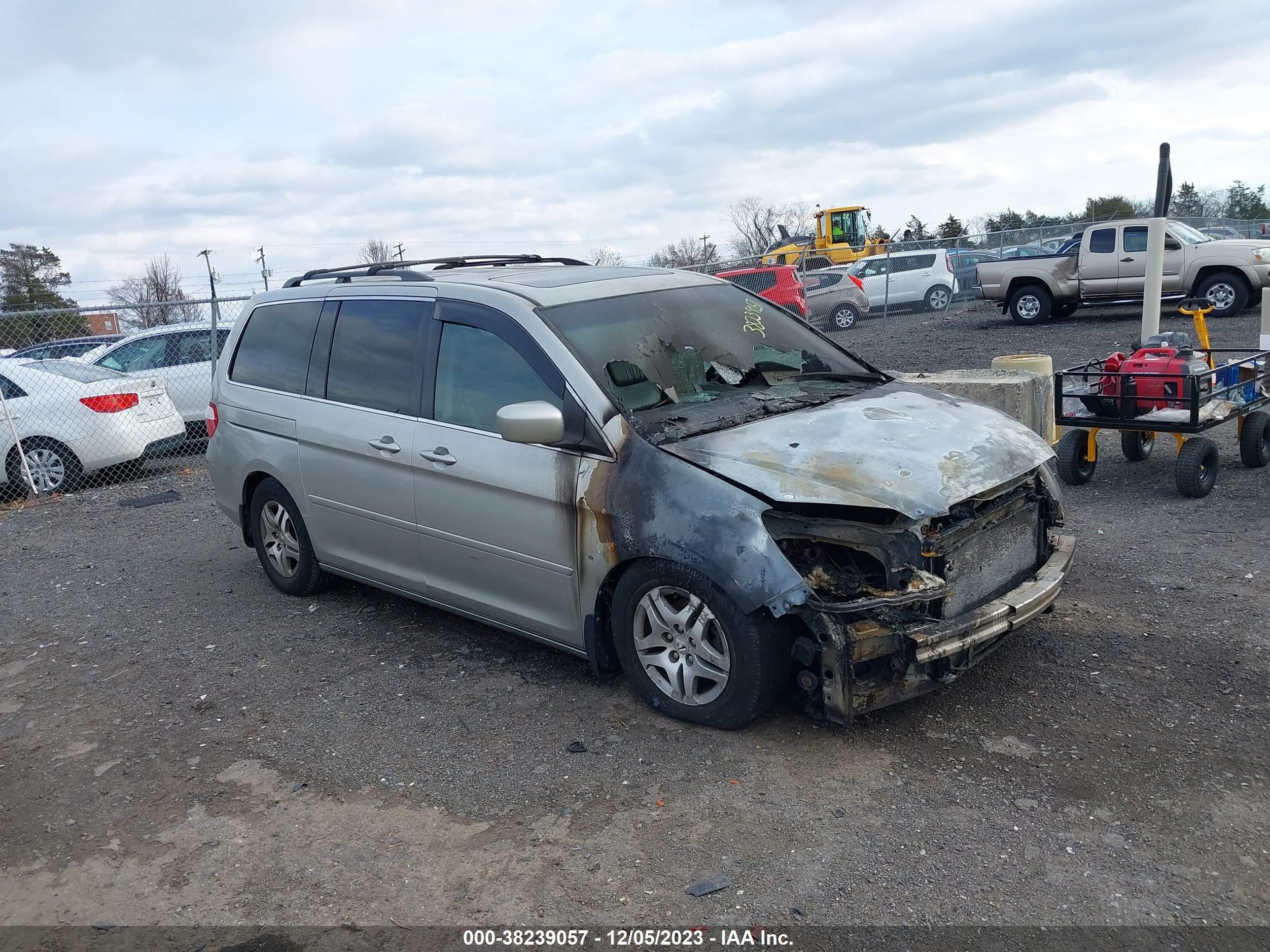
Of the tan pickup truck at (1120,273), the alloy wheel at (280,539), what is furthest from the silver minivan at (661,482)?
the tan pickup truck at (1120,273)

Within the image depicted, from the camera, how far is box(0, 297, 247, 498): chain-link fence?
10.3 m

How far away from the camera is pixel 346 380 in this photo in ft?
17.9

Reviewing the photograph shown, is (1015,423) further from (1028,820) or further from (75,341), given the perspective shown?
(75,341)

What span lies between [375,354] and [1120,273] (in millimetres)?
16491

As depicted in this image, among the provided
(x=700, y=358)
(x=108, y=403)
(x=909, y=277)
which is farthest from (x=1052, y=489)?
(x=909, y=277)

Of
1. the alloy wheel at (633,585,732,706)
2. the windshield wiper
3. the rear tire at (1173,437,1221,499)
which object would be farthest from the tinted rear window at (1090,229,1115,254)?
the alloy wheel at (633,585,732,706)

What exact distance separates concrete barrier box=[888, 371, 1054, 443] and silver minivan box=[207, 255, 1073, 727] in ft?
7.57

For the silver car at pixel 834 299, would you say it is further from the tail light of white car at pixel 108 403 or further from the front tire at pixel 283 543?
the front tire at pixel 283 543

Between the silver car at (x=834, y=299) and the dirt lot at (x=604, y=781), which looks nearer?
the dirt lot at (x=604, y=781)

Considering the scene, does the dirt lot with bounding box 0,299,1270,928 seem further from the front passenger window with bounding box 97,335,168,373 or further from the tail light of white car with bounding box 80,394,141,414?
the front passenger window with bounding box 97,335,168,373

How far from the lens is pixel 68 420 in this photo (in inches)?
412

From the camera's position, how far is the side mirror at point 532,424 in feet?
13.7

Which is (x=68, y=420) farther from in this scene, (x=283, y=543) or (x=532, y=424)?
(x=532, y=424)

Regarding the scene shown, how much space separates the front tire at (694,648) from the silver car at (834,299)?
18.4 meters
